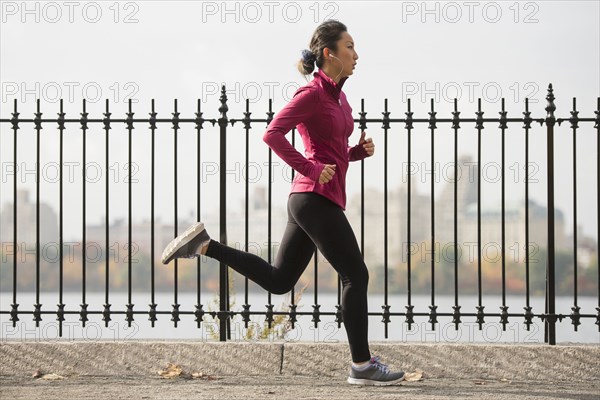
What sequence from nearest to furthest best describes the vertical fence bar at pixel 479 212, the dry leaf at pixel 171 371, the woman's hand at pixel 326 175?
the woman's hand at pixel 326 175 → the dry leaf at pixel 171 371 → the vertical fence bar at pixel 479 212

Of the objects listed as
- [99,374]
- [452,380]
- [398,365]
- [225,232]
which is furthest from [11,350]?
[452,380]

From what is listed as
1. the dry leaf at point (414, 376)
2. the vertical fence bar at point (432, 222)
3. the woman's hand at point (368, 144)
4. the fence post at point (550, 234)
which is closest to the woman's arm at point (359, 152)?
the woman's hand at point (368, 144)

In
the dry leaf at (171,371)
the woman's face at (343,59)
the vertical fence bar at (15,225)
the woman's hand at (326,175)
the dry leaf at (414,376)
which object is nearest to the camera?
the woman's hand at (326,175)

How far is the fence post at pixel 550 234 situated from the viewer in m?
6.02

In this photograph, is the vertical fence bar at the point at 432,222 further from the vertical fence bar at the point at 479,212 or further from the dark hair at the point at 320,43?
the dark hair at the point at 320,43

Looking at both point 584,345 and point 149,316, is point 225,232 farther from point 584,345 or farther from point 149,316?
point 584,345

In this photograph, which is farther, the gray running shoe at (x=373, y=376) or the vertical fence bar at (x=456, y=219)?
the vertical fence bar at (x=456, y=219)

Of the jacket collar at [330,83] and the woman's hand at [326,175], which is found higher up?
the jacket collar at [330,83]

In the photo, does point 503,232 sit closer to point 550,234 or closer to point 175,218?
point 550,234

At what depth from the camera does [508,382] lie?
5641 mm

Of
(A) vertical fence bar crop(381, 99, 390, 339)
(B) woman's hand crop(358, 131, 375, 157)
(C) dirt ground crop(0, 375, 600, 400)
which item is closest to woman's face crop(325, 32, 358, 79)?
(B) woman's hand crop(358, 131, 375, 157)

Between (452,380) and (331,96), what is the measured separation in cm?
223

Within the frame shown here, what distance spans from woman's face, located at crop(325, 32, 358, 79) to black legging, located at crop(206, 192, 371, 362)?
71cm

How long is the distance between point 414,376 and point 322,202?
1.77 meters
